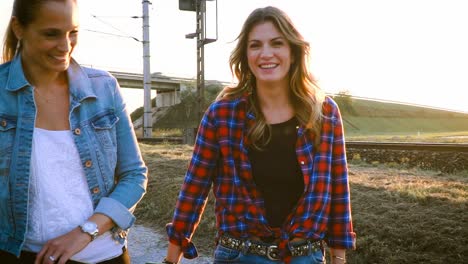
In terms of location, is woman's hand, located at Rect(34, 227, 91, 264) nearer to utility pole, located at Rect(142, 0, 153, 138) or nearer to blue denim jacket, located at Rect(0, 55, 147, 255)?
blue denim jacket, located at Rect(0, 55, 147, 255)

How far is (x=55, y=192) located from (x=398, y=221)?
4.33 m

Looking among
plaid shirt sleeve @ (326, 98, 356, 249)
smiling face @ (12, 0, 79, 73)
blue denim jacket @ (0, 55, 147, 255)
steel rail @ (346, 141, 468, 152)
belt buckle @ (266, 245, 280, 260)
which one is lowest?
steel rail @ (346, 141, 468, 152)

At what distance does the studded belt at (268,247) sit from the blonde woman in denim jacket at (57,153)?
70cm

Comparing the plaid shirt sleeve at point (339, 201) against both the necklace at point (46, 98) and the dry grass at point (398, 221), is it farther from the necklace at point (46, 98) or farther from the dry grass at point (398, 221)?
the dry grass at point (398, 221)

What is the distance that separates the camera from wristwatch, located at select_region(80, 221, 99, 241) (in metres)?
1.85

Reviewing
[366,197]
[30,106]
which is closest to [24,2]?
[30,106]

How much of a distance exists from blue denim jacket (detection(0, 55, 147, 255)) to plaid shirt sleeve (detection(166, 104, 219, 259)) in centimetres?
64

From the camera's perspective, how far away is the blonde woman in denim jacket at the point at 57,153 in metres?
1.80

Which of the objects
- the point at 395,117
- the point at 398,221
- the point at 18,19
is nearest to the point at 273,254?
the point at 18,19

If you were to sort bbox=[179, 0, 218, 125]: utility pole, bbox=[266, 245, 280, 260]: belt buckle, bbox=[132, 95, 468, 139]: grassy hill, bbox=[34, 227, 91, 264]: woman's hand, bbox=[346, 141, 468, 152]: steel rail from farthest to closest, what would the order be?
1. bbox=[132, 95, 468, 139]: grassy hill
2. bbox=[179, 0, 218, 125]: utility pole
3. bbox=[346, 141, 468, 152]: steel rail
4. bbox=[266, 245, 280, 260]: belt buckle
5. bbox=[34, 227, 91, 264]: woman's hand

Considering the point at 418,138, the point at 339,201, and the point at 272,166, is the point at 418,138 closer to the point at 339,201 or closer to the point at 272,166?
the point at 339,201

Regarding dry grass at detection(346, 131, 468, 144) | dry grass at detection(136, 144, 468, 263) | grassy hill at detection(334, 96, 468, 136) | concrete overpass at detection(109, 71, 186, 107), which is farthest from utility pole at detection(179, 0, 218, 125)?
grassy hill at detection(334, 96, 468, 136)

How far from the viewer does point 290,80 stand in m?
2.95

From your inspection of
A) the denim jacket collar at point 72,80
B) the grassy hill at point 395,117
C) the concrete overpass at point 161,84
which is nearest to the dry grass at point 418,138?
the denim jacket collar at point 72,80
